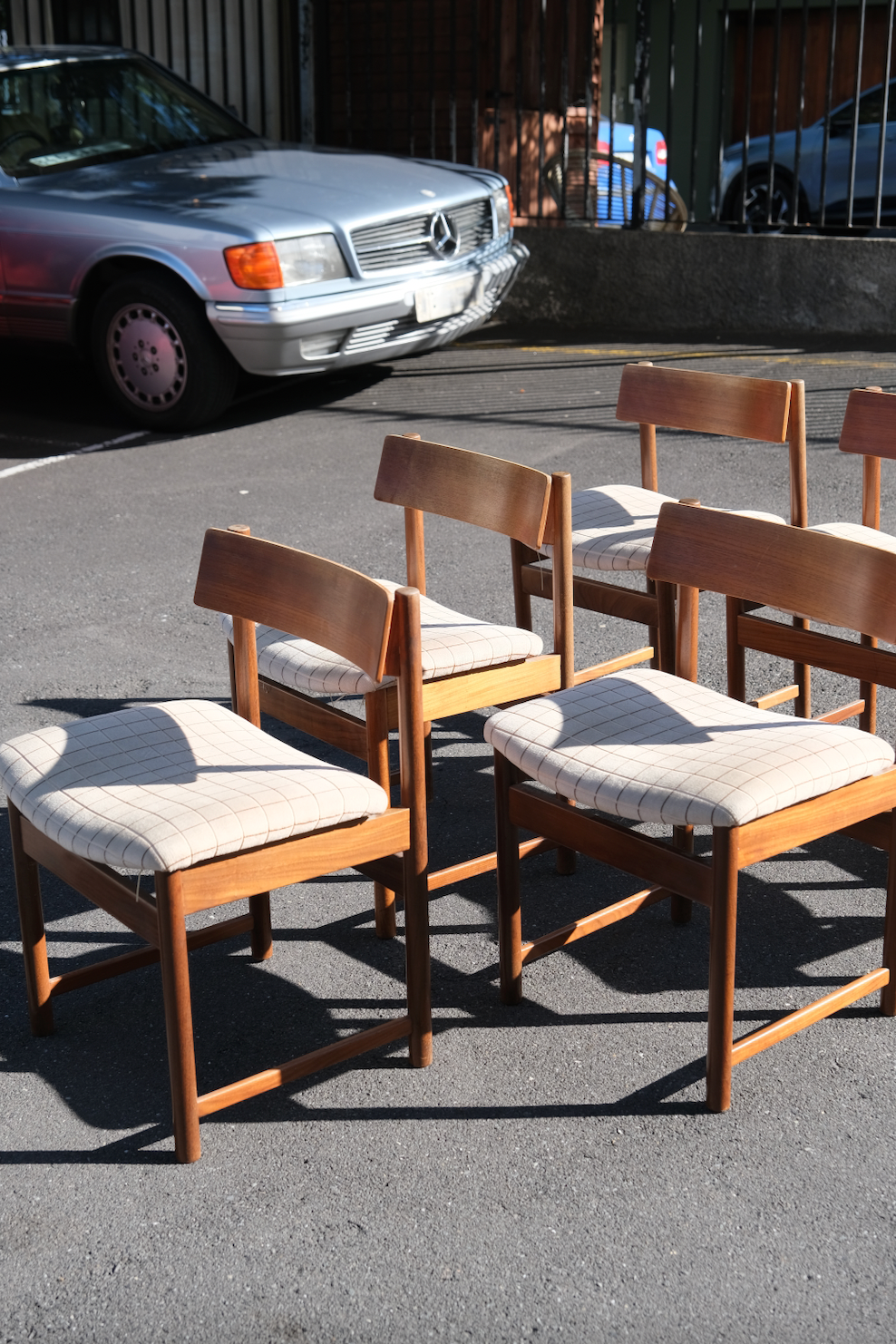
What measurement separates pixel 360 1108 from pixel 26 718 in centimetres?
226

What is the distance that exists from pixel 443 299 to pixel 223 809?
638cm

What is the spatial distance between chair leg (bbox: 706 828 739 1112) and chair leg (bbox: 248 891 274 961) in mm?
1093

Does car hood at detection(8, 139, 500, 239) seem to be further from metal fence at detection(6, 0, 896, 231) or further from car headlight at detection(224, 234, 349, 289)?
metal fence at detection(6, 0, 896, 231)

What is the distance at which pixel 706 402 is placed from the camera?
177 inches

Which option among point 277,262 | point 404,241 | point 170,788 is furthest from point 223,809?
point 404,241

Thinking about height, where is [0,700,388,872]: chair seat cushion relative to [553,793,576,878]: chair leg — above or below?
above

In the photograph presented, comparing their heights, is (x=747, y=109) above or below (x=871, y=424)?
above

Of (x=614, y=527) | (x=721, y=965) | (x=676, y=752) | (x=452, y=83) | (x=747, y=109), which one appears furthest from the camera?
(x=452, y=83)

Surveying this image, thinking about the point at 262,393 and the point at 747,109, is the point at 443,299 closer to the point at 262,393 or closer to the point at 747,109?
the point at 262,393

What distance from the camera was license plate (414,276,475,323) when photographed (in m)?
8.44

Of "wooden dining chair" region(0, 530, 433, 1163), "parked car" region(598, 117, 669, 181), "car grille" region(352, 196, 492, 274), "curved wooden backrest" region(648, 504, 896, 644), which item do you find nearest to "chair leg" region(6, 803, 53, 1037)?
"wooden dining chair" region(0, 530, 433, 1163)

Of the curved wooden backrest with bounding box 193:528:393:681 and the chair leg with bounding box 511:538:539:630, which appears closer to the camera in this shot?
the curved wooden backrest with bounding box 193:528:393:681

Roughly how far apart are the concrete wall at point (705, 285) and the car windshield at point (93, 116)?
268 centimetres

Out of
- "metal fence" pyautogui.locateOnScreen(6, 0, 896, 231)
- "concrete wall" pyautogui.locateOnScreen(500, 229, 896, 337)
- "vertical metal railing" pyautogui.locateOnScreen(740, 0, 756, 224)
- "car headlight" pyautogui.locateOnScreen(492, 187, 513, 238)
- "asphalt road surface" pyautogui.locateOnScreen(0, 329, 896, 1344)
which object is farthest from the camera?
"metal fence" pyautogui.locateOnScreen(6, 0, 896, 231)
